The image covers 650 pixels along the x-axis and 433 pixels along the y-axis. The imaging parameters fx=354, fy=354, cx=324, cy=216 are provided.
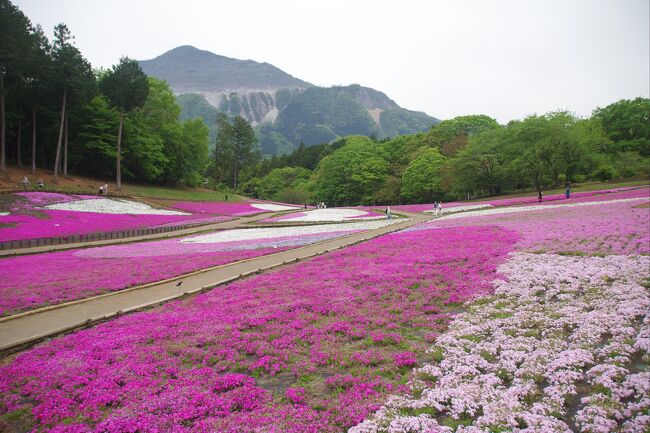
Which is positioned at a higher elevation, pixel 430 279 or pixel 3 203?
pixel 3 203

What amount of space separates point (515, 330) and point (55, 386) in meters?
10.3

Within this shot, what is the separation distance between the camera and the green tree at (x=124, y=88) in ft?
189

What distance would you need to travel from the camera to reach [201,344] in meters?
8.98

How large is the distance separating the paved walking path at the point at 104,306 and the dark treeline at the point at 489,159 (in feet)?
191

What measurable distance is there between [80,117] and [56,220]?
39004mm

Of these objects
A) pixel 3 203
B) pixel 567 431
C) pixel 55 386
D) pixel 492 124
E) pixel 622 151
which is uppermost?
pixel 492 124

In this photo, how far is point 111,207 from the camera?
46.2m

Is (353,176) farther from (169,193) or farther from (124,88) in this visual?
(124,88)

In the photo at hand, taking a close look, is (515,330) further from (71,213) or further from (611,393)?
(71,213)

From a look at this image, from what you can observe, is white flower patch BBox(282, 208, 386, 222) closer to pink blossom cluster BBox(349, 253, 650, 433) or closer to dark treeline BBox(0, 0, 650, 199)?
dark treeline BBox(0, 0, 650, 199)

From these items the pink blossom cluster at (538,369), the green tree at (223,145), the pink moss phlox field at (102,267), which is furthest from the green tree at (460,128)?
the pink blossom cluster at (538,369)

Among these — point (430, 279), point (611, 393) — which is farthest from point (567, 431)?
point (430, 279)

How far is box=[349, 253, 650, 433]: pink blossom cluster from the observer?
5.42 m

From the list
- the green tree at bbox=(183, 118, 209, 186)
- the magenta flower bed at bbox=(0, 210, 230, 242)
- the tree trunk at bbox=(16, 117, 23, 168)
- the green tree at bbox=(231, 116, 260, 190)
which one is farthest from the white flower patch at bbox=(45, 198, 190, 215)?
the green tree at bbox=(231, 116, 260, 190)
